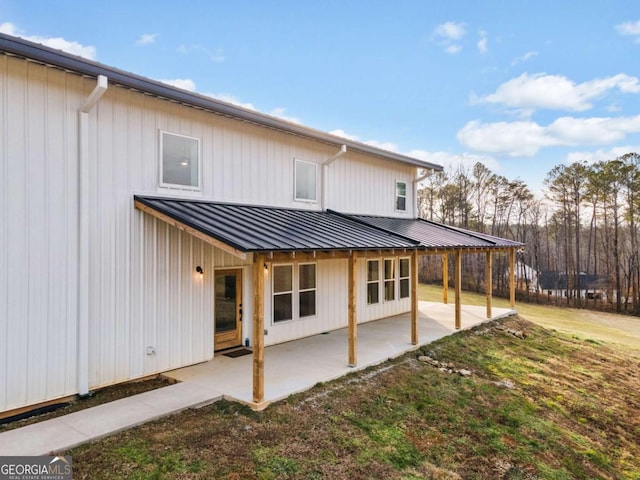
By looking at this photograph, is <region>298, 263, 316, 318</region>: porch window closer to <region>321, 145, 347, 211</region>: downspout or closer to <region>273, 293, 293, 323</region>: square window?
<region>273, 293, 293, 323</region>: square window

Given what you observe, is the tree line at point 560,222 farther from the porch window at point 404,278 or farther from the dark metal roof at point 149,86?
the dark metal roof at point 149,86

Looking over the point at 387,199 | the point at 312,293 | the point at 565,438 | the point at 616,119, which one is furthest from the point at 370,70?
the point at 616,119

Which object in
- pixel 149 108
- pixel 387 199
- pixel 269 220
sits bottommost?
pixel 269 220

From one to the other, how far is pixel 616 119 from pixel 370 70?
22.3m

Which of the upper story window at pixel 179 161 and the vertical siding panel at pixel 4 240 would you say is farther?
the upper story window at pixel 179 161

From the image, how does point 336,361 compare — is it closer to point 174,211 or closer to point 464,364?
point 464,364

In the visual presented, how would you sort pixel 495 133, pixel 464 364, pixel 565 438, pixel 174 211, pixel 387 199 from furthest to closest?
pixel 495 133 → pixel 387 199 → pixel 464 364 → pixel 174 211 → pixel 565 438

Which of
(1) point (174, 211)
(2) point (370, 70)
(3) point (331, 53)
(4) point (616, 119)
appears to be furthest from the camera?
(4) point (616, 119)

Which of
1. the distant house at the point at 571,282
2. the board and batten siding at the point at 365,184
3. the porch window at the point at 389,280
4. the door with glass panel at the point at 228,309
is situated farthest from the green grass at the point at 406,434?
the distant house at the point at 571,282

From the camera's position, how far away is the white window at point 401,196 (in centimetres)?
1332

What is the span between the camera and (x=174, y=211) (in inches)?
247

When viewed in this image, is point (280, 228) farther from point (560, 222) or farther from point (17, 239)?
point (560, 222)

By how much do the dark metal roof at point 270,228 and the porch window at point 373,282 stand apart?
108 inches

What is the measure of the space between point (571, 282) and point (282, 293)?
26.7 meters
